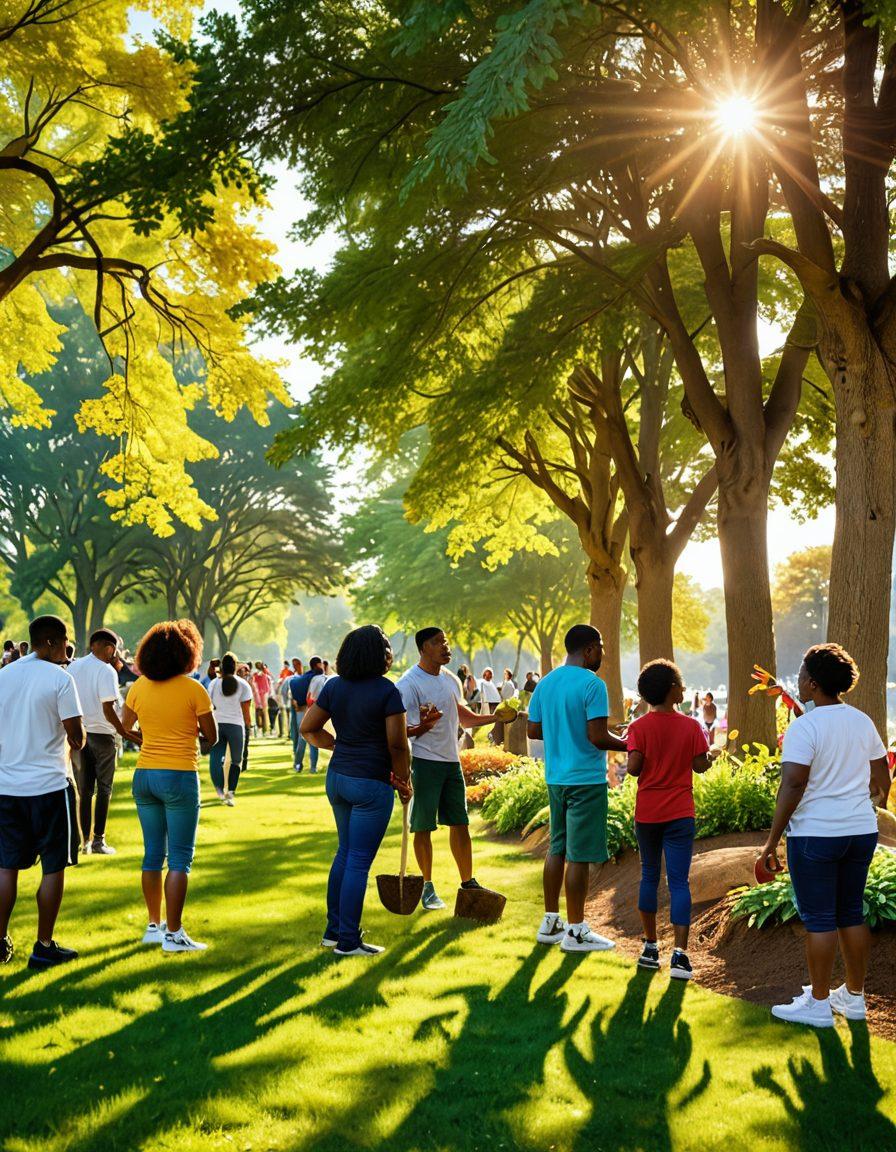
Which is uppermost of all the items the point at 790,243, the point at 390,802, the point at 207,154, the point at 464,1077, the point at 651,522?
the point at 790,243

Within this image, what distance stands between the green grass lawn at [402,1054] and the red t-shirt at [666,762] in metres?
1.00

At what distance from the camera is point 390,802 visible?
680cm

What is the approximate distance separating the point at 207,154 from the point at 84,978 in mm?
7249

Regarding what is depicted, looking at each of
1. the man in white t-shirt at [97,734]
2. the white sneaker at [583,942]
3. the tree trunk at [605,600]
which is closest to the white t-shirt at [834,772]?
the white sneaker at [583,942]

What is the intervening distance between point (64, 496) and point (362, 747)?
3221cm

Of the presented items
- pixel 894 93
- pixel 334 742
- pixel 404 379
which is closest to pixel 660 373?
pixel 404 379

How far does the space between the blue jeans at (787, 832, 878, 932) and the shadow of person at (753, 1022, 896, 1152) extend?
1.78 feet

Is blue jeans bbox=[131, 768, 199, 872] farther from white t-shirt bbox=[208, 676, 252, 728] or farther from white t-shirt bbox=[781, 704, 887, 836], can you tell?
white t-shirt bbox=[208, 676, 252, 728]

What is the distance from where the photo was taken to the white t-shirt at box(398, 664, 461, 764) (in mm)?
8102

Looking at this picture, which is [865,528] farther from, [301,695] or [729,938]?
[301,695]

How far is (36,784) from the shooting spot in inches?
255

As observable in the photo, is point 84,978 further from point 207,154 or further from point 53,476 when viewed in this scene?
point 53,476

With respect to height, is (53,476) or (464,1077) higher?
(53,476)

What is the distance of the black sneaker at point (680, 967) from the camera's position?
6418 mm
